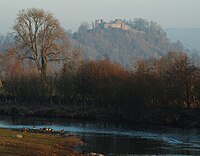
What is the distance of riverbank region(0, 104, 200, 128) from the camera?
7456 centimetres

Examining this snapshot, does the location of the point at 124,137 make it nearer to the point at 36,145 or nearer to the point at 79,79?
the point at 36,145

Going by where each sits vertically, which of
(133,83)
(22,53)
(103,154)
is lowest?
(103,154)

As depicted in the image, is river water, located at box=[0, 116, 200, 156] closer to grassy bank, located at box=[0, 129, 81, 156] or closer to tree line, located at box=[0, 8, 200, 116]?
grassy bank, located at box=[0, 129, 81, 156]

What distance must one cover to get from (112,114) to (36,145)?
3884cm

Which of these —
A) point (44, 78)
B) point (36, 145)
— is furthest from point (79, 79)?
point (36, 145)

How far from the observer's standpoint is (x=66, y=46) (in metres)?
95.8

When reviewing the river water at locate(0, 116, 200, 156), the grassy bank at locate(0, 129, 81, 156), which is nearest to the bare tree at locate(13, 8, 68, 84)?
the river water at locate(0, 116, 200, 156)

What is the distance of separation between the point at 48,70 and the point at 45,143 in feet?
181

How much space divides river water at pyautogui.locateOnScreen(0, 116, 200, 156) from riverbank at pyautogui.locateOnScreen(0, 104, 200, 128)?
16.4 ft

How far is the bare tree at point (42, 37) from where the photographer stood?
94938mm

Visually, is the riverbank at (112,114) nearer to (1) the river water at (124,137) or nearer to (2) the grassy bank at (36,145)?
(1) the river water at (124,137)

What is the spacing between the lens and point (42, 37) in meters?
95.9

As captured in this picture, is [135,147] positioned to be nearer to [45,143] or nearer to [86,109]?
[45,143]

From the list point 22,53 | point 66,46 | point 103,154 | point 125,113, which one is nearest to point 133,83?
point 125,113
